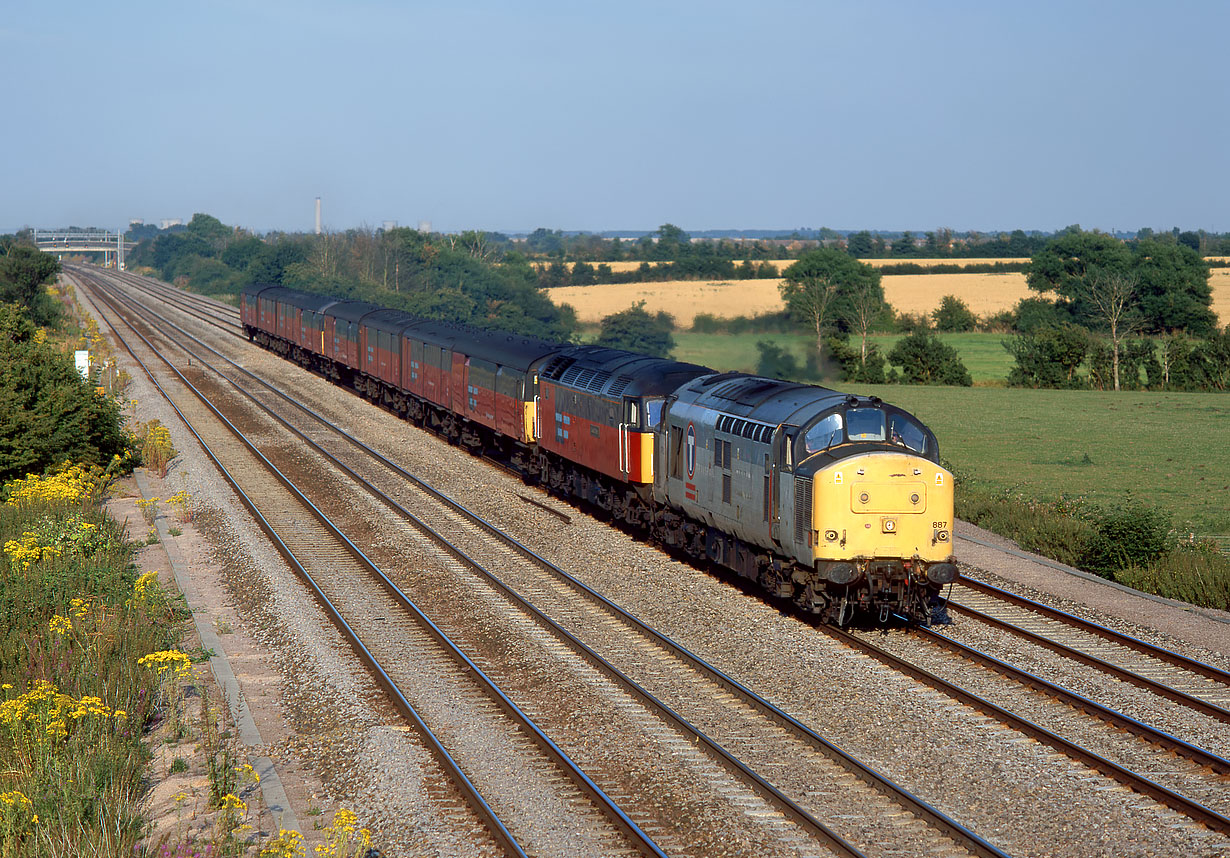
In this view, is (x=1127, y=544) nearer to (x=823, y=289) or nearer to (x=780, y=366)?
(x=780, y=366)

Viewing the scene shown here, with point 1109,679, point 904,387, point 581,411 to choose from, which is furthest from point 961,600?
point 904,387

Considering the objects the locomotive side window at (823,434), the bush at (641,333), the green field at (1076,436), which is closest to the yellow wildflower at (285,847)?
the locomotive side window at (823,434)

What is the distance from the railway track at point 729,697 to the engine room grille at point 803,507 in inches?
71.7

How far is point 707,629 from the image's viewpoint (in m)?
17.9

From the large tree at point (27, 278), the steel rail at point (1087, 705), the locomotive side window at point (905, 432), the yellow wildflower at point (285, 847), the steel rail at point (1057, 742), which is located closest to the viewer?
the yellow wildflower at point (285, 847)

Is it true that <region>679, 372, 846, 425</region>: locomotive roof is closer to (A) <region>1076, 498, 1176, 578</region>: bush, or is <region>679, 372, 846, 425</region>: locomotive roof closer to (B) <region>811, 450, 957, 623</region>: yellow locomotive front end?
(B) <region>811, 450, 957, 623</region>: yellow locomotive front end

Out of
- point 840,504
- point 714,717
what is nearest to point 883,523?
point 840,504

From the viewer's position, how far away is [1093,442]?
143 feet

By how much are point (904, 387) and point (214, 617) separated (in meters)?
52.0

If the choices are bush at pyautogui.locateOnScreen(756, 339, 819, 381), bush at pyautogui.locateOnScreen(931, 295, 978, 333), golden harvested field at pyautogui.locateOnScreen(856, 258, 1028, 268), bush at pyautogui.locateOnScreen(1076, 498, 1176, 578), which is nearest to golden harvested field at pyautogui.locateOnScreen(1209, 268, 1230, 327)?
bush at pyautogui.locateOnScreen(931, 295, 978, 333)

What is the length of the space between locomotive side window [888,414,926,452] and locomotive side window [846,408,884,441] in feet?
0.55

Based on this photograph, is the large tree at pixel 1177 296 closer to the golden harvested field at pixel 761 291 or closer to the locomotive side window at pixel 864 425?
the golden harvested field at pixel 761 291

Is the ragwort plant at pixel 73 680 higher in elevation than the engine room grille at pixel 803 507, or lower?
lower

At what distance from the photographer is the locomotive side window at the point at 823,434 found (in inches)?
677
